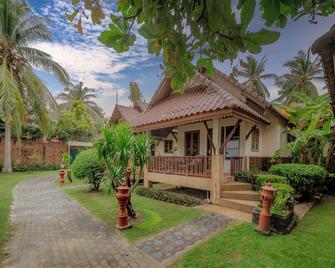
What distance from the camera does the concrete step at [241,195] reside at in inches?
300

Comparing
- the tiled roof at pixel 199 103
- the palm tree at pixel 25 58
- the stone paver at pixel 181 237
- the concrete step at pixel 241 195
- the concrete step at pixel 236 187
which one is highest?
the palm tree at pixel 25 58

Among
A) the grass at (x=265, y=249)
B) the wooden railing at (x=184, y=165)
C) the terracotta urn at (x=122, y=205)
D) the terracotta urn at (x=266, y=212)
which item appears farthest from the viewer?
the wooden railing at (x=184, y=165)

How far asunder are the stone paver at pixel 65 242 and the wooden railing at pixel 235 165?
19.3ft

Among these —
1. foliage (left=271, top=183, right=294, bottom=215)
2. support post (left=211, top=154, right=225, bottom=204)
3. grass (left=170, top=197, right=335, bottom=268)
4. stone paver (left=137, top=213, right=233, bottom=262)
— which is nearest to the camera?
grass (left=170, top=197, right=335, bottom=268)

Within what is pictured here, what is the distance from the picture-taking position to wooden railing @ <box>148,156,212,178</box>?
335 inches

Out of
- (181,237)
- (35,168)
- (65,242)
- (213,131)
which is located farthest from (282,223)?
(35,168)

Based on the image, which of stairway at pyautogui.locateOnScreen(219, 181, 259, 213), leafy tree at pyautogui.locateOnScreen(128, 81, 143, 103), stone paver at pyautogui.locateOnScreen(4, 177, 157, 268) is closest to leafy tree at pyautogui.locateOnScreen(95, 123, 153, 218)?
stone paver at pyautogui.locateOnScreen(4, 177, 157, 268)

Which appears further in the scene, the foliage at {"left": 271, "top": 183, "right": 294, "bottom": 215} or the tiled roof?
the tiled roof

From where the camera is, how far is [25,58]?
16828 mm

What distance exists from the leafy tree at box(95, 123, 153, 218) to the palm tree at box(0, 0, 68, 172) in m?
12.0

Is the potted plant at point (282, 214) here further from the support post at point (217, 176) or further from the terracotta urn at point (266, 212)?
the support post at point (217, 176)

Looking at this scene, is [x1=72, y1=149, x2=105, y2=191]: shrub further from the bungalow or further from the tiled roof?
the tiled roof

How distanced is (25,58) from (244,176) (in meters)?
17.8

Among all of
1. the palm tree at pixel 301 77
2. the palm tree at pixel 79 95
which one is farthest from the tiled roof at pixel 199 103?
the palm tree at pixel 79 95
